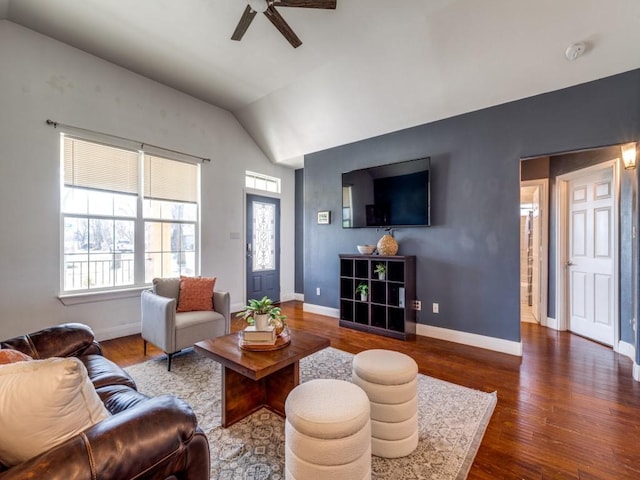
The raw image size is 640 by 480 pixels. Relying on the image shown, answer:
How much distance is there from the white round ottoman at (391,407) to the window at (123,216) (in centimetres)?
351

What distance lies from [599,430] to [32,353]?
3.57m

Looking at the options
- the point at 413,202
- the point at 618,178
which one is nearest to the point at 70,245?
the point at 413,202

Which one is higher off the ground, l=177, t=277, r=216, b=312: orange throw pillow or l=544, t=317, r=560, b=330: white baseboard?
l=177, t=277, r=216, b=312: orange throw pillow

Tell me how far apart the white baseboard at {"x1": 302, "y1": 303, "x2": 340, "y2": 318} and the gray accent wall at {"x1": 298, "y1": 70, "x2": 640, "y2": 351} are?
1.32m

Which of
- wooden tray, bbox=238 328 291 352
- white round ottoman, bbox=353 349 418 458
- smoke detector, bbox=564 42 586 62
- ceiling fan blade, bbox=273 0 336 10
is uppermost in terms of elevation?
ceiling fan blade, bbox=273 0 336 10

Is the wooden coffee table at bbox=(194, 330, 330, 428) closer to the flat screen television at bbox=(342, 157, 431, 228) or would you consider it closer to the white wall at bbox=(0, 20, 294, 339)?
the flat screen television at bbox=(342, 157, 431, 228)

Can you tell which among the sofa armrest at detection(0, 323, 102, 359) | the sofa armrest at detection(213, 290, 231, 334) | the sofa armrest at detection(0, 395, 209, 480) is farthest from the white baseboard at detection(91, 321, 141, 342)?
the sofa armrest at detection(0, 395, 209, 480)

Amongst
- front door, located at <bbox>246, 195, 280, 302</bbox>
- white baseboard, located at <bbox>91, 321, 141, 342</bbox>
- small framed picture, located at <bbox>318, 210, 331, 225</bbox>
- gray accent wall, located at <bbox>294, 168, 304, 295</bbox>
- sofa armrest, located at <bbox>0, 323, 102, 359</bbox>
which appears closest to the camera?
sofa armrest, located at <bbox>0, 323, 102, 359</bbox>

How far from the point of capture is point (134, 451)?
0.88m

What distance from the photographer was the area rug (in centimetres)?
157

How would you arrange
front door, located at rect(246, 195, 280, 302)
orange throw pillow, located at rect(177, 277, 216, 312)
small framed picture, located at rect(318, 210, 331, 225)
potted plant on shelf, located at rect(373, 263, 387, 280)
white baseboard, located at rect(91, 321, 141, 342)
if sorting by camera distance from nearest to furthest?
orange throw pillow, located at rect(177, 277, 216, 312) → white baseboard, located at rect(91, 321, 141, 342) → potted plant on shelf, located at rect(373, 263, 387, 280) → small framed picture, located at rect(318, 210, 331, 225) → front door, located at rect(246, 195, 280, 302)

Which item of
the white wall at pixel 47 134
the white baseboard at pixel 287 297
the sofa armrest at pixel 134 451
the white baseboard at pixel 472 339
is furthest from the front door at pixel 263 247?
the sofa armrest at pixel 134 451

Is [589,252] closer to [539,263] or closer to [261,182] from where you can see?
[539,263]

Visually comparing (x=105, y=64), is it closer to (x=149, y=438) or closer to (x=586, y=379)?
(x=149, y=438)
